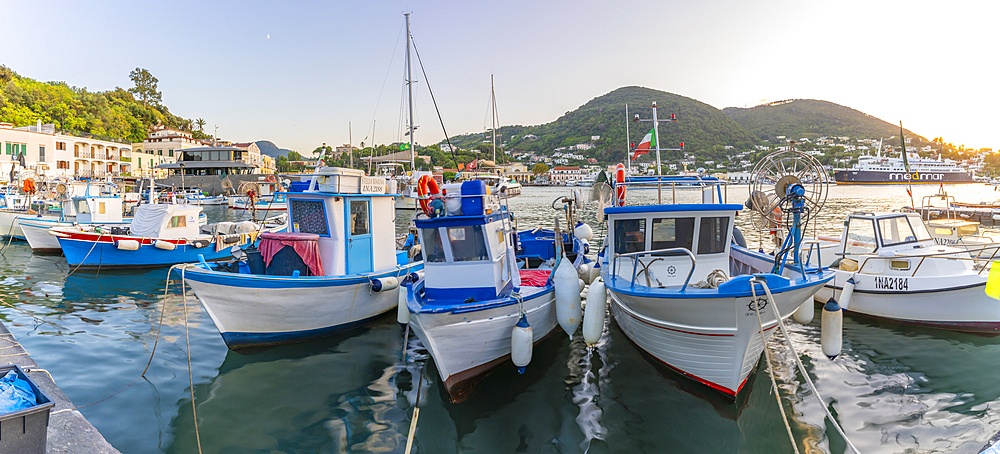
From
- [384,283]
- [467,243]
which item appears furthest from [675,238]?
[384,283]

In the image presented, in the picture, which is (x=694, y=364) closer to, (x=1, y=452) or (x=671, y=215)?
(x=671, y=215)

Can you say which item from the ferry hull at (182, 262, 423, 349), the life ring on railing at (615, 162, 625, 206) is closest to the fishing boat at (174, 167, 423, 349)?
the ferry hull at (182, 262, 423, 349)

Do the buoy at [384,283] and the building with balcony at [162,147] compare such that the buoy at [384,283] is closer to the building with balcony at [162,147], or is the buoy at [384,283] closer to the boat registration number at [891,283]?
the boat registration number at [891,283]

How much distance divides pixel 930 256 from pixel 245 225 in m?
18.5

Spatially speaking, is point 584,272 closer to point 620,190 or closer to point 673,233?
point 620,190

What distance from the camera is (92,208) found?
20.2m

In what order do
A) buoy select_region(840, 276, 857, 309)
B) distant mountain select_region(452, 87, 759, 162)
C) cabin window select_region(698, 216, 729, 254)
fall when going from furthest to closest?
distant mountain select_region(452, 87, 759, 162) < buoy select_region(840, 276, 857, 309) < cabin window select_region(698, 216, 729, 254)

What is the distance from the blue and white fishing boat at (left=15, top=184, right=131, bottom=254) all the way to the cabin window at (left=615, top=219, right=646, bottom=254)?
20948 mm

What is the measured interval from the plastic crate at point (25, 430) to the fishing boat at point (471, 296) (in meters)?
3.90

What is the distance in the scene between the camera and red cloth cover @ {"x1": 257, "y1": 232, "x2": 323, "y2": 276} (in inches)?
358

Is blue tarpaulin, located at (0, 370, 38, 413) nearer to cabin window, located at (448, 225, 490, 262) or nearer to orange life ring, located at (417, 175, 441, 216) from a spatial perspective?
orange life ring, located at (417, 175, 441, 216)

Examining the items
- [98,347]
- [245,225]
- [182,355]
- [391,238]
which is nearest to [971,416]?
[391,238]

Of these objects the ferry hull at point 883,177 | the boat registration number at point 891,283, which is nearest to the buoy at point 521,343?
the boat registration number at point 891,283

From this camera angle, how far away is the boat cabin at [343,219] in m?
9.54
